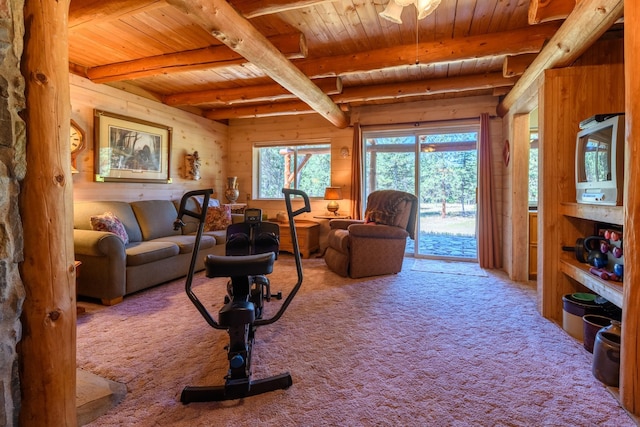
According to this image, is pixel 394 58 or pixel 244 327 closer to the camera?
pixel 244 327

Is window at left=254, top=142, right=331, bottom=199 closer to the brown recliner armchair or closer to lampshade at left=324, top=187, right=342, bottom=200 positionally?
lampshade at left=324, top=187, right=342, bottom=200

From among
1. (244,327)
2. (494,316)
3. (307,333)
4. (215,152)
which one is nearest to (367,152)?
(215,152)

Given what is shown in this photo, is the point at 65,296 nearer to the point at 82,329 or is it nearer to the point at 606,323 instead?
the point at 82,329

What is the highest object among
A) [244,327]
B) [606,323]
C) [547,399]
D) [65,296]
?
[65,296]

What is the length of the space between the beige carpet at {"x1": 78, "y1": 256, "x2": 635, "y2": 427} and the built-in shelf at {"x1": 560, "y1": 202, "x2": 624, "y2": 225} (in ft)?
2.73

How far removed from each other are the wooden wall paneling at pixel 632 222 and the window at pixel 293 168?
4.09m

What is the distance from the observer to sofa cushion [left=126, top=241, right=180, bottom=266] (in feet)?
9.36

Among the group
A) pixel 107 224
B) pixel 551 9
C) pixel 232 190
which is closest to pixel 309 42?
pixel 551 9

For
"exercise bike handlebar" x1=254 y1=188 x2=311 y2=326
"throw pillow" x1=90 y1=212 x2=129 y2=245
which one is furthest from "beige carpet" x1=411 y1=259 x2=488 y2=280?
"throw pillow" x1=90 y1=212 x2=129 y2=245

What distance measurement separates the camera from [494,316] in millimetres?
2467

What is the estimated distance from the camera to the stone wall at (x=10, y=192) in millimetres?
1052

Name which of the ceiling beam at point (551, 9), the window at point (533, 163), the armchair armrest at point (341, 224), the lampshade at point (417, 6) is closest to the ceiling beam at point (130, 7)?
the lampshade at point (417, 6)

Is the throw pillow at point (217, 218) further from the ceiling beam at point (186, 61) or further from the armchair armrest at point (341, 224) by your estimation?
the ceiling beam at point (186, 61)

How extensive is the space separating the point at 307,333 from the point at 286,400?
71 centimetres
